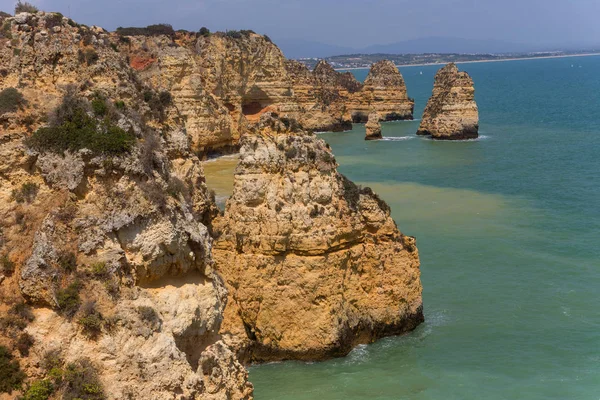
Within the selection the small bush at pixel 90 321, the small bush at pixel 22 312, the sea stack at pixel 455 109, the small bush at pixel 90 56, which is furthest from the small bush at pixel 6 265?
the sea stack at pixel 455 109

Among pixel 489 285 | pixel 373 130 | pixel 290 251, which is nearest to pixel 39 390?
pixel 290 251

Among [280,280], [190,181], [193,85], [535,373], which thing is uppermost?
[193,85]

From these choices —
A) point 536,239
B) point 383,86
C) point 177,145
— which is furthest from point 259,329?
point 383,86

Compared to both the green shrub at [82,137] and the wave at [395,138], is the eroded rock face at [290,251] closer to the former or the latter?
the green shrub at [82,137]

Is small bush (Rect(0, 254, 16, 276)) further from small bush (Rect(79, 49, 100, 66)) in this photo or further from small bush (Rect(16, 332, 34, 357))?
small bush (Rect(79, 49, 100, 66))

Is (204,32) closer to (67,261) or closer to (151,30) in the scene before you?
(151,30)

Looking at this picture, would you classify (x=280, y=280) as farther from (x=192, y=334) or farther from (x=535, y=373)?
(x=192, y=334)

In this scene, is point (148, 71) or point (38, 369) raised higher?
point (148, 71)
